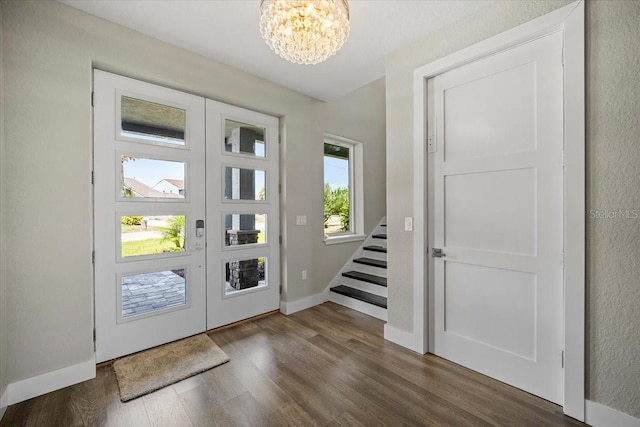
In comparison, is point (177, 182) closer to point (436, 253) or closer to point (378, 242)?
point (436, 253)

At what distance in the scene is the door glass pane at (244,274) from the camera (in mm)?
3014

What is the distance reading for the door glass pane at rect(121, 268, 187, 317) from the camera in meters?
2.39

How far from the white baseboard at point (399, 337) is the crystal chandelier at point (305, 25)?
240cm

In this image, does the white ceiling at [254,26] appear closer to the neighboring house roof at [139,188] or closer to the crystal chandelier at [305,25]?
the crystal chandelier at [305,25]

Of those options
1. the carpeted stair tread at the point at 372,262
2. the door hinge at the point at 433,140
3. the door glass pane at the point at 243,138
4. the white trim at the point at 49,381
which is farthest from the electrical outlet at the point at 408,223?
the white trim at the point at 49,381

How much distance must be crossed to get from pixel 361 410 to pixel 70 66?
3208 mm

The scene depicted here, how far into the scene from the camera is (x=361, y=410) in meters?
1.74

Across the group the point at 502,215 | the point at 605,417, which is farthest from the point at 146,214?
the point at 605,417

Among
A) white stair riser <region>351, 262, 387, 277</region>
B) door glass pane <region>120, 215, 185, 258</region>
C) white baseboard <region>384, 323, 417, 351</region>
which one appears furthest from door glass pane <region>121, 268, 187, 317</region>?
white stair riser <region>351, 262, 387, 277</region>

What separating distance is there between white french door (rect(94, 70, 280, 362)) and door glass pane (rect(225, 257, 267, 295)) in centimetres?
1

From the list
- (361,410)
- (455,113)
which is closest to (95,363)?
(361,410)

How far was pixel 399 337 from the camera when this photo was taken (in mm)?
2584

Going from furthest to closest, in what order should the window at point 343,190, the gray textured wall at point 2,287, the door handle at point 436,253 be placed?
the window at point 343,190 → the door handle at point 436,253 → the gray textured wall at point 2,287

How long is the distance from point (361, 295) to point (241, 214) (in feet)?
5.97
